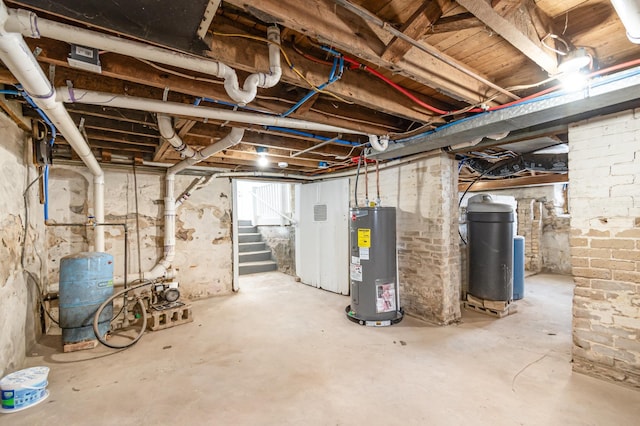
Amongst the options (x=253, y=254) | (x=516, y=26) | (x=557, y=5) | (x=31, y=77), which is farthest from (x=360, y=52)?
(x=253, y=254)

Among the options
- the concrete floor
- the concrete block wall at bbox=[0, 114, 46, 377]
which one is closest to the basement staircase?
the concrete floor

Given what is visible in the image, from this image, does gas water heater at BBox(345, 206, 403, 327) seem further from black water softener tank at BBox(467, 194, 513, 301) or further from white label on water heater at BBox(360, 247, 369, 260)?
black water softener tank at BBox(467, 194, 513, 301)

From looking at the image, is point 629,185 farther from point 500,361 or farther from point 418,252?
point 418,252

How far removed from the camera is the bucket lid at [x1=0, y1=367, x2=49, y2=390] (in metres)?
1.88

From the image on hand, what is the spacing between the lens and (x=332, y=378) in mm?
2199

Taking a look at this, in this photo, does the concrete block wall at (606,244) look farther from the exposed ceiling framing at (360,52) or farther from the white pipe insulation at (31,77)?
the white pipe insulation at (31,77)

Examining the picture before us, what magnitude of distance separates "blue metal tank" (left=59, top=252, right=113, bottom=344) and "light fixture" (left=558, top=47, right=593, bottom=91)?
4113 millimetres

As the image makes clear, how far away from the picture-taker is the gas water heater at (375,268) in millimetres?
3268

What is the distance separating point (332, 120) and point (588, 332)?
258 centimetres

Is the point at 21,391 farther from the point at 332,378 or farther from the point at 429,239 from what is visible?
the point at 429,239

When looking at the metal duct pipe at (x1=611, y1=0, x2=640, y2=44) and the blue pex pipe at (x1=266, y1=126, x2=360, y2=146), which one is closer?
the metal duct pipe at (x1=611, y1=0, x2=640, y2=44)

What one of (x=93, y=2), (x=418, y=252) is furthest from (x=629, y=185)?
(x=93, y=2)

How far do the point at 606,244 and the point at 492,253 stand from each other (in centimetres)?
167

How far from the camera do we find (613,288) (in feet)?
6.70
